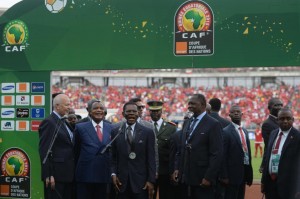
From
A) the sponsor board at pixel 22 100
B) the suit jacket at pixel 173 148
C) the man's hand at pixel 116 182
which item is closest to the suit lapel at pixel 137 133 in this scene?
the man's hand at pixel 116 182

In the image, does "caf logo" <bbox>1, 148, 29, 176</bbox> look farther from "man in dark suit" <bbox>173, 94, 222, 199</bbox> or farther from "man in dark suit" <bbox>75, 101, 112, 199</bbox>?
"man in dark suit" <bbox>173, 94, 222, 199</bbox>

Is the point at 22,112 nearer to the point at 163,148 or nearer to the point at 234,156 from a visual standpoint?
the point at 163,148

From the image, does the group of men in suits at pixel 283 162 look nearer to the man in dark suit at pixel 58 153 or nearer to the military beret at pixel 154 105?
the military beret at pixel 154 105

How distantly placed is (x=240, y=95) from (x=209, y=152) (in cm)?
3717

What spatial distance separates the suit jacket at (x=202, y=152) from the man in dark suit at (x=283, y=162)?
79cm

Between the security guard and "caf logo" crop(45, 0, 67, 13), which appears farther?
"caf logo" crop(45, 0, 67, 13)

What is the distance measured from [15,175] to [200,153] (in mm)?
4750

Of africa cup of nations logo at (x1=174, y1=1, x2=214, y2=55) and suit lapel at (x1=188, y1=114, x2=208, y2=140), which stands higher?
africa cup of nations logo at (x1=174, y1=1, x2=214, y2=55)

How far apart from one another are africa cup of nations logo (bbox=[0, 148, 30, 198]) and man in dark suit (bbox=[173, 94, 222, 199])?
423 cm

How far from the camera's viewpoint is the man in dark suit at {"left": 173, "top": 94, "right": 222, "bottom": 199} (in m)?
7.00

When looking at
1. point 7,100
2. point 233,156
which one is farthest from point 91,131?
point 7,100

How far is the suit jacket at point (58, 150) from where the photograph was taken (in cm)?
779

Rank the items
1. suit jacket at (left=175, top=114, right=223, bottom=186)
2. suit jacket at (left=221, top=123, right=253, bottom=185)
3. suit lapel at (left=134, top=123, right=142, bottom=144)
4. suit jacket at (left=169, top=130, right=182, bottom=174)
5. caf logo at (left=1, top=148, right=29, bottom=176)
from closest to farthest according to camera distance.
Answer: suit jacket at (left=175, top=114, right=223, bottom=186)
suit lapel at (left=134, top=123, right=142, bottom=144)
suit jacket at (left=169, top=130, right=182, bottom=174)
suit jacket at (left=221, top=123, right=253, bottom=185)
caf logo at (left=1, top=148, right=29, bottom=176)

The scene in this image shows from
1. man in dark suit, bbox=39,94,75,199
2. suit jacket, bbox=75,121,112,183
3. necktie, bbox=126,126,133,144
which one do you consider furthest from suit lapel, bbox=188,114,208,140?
man in dark suit, bbox=39,94,75,199
